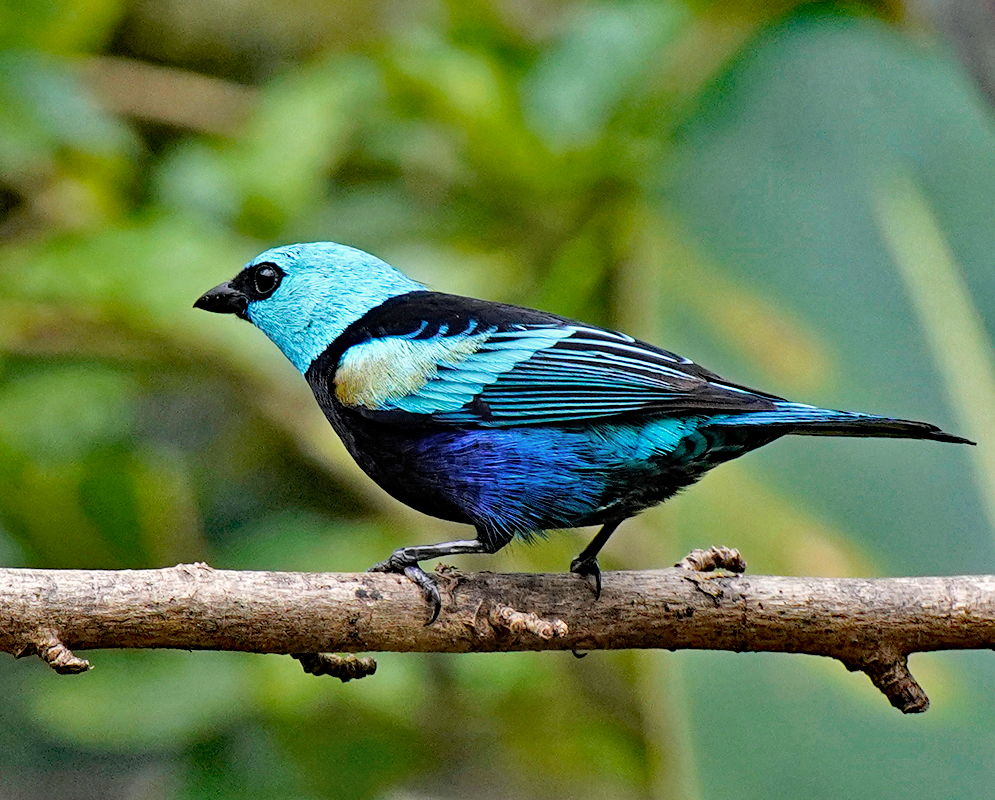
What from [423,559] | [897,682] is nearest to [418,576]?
[423,559]

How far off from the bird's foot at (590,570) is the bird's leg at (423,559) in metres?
0.23

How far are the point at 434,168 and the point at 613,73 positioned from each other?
1.09 meters

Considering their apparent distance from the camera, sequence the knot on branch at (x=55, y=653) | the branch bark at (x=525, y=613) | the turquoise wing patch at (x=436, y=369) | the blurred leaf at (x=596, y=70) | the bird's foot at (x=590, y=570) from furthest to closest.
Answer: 1. the blurred leaf at (x=596, y=70)
2. the turquoise wing patch at (x=436, y=369)
3. the bird's foot at (x=590, y=570)
4. the branch bark at (x=525, y=613)
5. the knot on branch at (x=55, y=653)

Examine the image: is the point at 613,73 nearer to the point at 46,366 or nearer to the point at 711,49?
the point at 711,49

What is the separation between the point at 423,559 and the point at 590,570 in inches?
15.9

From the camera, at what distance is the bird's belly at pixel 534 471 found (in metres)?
3.09

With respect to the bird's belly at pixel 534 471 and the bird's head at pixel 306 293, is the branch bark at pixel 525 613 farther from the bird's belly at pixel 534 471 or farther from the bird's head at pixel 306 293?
the bird's head at pixel 306 293

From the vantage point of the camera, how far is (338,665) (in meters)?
2.82

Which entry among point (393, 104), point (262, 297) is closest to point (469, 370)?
point (262, 297)

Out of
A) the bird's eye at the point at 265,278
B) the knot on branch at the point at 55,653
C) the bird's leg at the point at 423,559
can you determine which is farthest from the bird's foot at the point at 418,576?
the bird's eye at the point at 265,278

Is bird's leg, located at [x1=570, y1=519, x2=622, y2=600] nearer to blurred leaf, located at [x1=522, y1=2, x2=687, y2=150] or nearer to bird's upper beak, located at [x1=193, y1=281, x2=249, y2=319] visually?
bird's upper beak, located at [x1=193, y1=281, x2=249, y2=319]

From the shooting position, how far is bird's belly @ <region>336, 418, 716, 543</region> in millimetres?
3094

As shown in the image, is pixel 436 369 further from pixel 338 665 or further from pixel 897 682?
pixel 897 682

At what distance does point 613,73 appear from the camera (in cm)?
474
